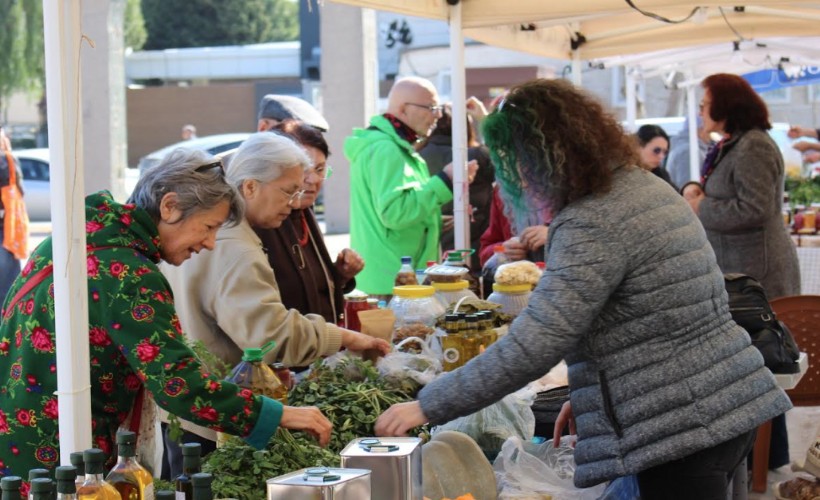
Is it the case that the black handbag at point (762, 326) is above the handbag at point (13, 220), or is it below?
below

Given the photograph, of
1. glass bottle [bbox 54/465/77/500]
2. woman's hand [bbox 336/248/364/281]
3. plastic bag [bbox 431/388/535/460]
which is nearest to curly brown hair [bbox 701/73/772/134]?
woman's hand [bbox 336/248/364/281]

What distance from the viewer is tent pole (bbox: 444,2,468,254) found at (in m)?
5.40

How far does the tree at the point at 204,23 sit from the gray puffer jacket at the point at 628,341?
44645 millimetres

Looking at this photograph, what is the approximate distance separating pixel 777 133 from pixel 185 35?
3461 cm

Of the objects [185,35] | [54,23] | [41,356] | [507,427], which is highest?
[185,35]

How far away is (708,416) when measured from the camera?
2432 mm

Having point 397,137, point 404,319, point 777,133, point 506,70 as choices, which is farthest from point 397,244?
point 506,70

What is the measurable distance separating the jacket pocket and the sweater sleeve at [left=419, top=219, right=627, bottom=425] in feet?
0.32

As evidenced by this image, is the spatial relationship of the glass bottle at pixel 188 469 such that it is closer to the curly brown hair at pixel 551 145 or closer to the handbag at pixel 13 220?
the curly brown hair at pixel 551 145

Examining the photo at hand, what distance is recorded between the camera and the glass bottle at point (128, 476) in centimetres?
204

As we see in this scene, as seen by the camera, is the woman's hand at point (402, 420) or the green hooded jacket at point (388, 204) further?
the green hooded jacket at point (388, 204)

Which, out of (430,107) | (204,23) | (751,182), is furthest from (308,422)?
(204,23)

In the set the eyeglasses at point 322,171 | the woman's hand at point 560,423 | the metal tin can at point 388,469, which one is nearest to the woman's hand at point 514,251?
the eyeglasses at point 322,171

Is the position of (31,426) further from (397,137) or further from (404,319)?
(397,137)
